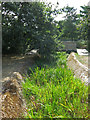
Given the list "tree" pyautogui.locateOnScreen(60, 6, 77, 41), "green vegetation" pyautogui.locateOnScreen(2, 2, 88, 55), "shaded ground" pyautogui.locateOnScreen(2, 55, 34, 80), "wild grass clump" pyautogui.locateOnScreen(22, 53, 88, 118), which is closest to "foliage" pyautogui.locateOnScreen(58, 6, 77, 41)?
"tree" pyautogui.locateOnScreen(60, 6, 77, 41)

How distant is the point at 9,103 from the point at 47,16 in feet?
16.0

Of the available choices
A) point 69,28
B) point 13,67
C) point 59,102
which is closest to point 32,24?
point 13,67

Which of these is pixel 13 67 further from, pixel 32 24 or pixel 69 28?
pixel 69 28

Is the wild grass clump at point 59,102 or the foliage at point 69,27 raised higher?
the foliage at point 69,27

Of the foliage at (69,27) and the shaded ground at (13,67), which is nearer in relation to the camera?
the shaded ground at (13,67)

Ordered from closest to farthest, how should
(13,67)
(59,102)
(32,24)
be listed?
(59,102) < (13,67) < (32,24)

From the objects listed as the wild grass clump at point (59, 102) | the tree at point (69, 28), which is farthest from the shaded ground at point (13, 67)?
the tree at point (69, 28)

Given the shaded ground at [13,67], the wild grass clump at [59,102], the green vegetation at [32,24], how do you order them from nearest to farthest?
1. the wild grass clump at [59,102]
2. the shaded ground at [13,67]
3. the green vegetation at [32,24]

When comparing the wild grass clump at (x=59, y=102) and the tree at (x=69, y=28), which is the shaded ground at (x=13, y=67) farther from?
the tree at (x=69, y=28)

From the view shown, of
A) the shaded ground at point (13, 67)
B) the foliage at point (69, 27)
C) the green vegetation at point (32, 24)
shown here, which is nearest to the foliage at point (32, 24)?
the green vegetation at point (32, 24)

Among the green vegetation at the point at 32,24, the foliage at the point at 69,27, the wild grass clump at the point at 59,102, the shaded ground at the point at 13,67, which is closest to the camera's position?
the wild grass clump at the point at 59,102

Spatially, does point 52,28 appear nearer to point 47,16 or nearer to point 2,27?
point 47,16

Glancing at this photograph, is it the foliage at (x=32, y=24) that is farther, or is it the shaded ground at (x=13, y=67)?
the foliage at (x=32, y=24)

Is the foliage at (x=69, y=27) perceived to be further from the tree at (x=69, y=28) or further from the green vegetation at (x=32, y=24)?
the green vegetation at (x=32, y=24)
